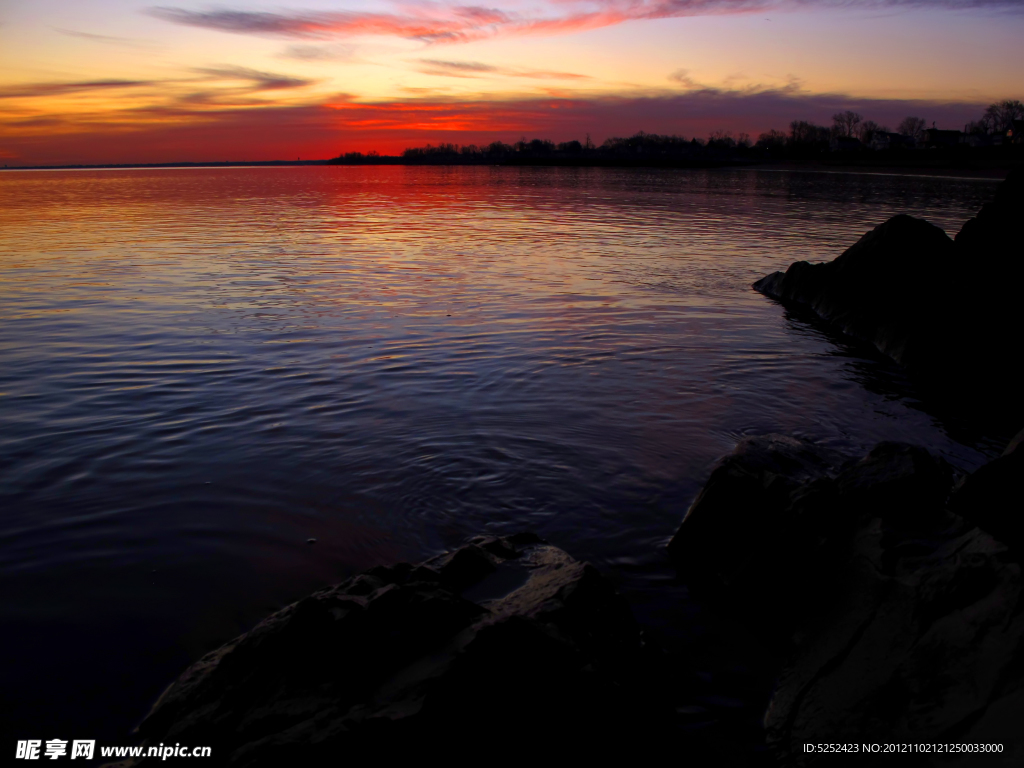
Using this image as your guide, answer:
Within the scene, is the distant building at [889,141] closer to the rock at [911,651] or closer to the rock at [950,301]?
the rock at [950,301]

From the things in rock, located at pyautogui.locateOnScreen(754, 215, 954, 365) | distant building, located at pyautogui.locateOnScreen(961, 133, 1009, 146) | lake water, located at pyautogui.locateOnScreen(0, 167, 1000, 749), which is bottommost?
lake water, located at pyautogui.locateOnScreen(0, 167, 1000, 749)

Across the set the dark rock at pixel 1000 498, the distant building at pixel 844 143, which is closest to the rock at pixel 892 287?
the dark rock at pixel 1000 498

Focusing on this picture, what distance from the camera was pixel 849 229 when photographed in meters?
30.6

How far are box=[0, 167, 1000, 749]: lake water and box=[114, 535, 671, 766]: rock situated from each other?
3.25ft

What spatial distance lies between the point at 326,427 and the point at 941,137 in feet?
636

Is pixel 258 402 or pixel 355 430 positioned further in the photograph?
pixel 258 402

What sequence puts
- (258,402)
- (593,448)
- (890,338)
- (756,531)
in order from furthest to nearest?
(890,338), (258,402), (593,448), (756,531)

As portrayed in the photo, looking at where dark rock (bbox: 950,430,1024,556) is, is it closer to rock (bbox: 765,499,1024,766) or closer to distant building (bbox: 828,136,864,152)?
rock (bbox: 765,499,1024,766)

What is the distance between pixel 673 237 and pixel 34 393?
23790mm

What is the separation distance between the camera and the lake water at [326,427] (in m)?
4.86

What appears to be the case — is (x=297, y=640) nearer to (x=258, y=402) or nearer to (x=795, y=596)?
(x=795, y=596)

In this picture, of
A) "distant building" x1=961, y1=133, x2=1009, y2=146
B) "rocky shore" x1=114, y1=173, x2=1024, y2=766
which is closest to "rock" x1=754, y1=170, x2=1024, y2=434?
"rocky shore" x1=114, y1=173, x2=1024, y2=766

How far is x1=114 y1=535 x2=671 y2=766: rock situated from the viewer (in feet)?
9.70

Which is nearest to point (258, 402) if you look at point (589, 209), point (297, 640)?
point (297, 640)
